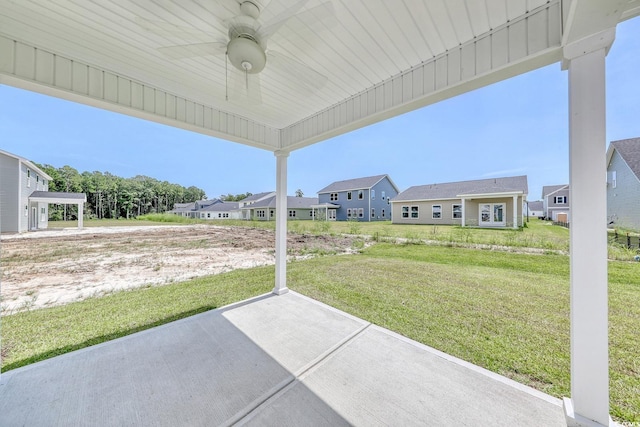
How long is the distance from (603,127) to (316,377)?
2.59 metres

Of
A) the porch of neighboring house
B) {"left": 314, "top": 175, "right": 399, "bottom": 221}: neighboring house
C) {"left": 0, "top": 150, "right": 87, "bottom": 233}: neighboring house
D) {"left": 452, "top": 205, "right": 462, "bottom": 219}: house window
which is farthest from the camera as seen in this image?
{"left": 314, "top": 175, "right": 399, "bottom": 221}: neighboring house

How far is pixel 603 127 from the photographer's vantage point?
1.34 metres

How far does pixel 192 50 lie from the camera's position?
169cm

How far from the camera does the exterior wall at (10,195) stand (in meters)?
9.68

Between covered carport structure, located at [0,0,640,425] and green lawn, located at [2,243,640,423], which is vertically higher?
covered carport structure, located at [0,0,640,425]

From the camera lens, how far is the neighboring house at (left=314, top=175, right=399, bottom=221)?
20.3 m

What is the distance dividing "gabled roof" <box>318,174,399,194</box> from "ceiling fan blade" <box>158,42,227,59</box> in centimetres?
1892

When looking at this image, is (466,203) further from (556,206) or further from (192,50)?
(192,50)

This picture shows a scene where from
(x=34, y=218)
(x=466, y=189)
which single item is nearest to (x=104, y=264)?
(x=34, y=218)

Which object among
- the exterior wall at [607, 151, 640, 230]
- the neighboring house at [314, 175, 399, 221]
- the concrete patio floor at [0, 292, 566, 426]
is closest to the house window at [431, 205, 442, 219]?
the neighboring house at [314, 175, 399, 221]

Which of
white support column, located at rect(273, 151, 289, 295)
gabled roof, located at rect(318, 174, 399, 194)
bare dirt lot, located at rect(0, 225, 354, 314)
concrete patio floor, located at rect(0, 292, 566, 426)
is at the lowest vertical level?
concrete patio floor, located at rect(0, 292, 566, 426)

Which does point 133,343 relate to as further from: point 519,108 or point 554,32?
point 519,108

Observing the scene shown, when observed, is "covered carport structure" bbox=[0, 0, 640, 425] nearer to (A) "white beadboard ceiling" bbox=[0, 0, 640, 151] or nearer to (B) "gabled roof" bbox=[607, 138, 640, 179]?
(A) "white beadboard ceiling" bbox=[0, 0, 640, 151]

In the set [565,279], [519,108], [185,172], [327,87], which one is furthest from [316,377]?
[185,172]
